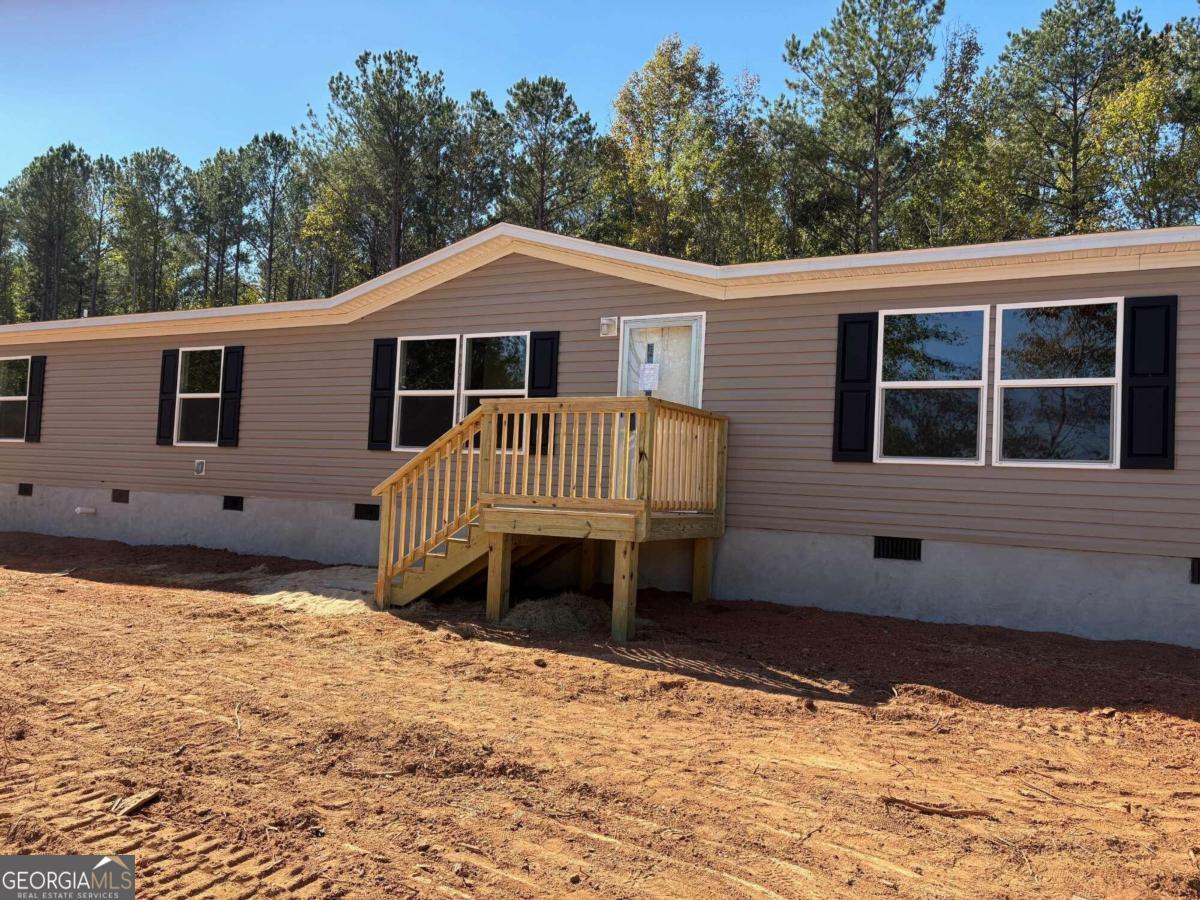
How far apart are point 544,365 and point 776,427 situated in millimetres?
2636

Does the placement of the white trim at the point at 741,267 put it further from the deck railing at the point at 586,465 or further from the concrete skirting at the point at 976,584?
the concrete skirting at the point at 976,584

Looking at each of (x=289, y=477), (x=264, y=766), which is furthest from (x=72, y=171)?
(x=264, y=766)

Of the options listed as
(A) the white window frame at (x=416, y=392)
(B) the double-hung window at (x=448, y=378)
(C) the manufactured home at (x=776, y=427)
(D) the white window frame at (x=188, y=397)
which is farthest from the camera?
(D) the white window frame at (x=188, y=397)

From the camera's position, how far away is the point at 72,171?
101 ft

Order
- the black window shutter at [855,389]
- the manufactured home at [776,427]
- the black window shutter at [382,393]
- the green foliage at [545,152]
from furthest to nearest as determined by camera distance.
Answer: the green foliage at [545,152], the black window shutter at [382,393], the black window shutter at [855,389], the manufactured home at [776,427]

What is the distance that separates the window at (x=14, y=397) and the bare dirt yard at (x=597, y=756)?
7.80m

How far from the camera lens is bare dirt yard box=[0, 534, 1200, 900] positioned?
9.44ft

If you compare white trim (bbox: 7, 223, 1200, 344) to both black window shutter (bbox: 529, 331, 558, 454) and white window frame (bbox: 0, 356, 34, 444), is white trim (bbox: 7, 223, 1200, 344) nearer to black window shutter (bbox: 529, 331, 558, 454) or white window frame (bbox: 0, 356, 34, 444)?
black window shutter (bbox: 529, 331, 558, 454)

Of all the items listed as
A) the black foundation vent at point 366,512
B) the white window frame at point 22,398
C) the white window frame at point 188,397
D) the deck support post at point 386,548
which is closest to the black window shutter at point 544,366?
the deck support post at point 386,548

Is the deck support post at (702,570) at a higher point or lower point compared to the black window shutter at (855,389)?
lower

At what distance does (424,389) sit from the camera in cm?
1010

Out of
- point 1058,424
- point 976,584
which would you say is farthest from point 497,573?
point 1058,424

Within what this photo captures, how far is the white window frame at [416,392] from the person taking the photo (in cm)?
986

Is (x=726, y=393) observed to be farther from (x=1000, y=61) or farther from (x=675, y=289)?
(x=1000, y=61)
